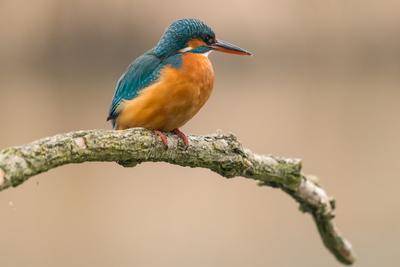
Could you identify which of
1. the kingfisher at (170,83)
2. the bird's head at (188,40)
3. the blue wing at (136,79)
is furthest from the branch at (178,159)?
the bird's head at (188,40)

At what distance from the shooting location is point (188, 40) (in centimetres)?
286

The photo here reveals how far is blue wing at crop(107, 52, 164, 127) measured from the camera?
8.84 ft

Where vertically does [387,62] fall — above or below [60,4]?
above

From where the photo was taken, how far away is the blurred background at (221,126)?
21.8ft

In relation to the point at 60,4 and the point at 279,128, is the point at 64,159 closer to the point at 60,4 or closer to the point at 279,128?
the point at 279,128

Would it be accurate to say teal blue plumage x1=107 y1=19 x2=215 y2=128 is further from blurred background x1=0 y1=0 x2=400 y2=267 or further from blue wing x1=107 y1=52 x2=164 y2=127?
blurred background x1=0 y1=0 x2=400 y2=267

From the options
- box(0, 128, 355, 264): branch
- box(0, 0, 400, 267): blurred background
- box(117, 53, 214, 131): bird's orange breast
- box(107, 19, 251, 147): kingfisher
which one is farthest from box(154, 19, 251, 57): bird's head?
box(0, 0, 400, 267): blurred background

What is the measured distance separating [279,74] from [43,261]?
16.2 ft

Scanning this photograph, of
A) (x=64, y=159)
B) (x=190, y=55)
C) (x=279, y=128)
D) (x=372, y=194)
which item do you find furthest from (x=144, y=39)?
(x=64, y=159)

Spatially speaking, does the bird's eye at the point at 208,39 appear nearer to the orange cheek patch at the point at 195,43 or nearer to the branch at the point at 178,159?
the orange cheek patch at the point at 195,43

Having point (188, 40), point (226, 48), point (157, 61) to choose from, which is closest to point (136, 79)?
point (157, 61)

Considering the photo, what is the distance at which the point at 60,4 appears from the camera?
33.3 feet

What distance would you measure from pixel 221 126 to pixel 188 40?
5514mm

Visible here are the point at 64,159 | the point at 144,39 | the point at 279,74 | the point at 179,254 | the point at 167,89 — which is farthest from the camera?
the point at 279,74
